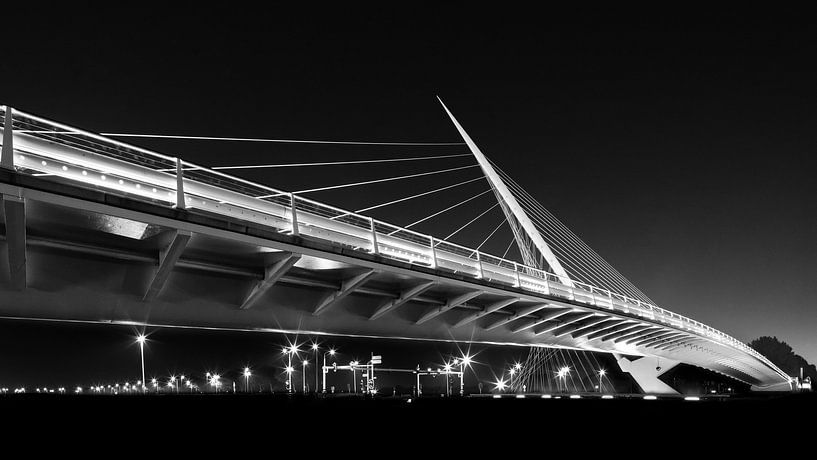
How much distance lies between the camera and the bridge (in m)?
11.1

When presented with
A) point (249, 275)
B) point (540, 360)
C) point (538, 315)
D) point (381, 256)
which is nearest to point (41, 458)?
point (249, 275)

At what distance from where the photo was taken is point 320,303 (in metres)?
18.2

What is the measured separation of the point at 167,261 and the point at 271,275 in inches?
113

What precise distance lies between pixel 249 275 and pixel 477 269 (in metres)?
8.58

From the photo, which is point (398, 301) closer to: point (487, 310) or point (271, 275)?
point (487, 310)

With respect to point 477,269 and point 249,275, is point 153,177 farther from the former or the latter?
point 477,269

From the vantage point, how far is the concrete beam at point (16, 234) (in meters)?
10.1

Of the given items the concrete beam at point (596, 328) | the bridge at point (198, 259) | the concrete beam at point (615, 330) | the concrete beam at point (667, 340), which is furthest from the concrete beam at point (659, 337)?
the bridge at point (198, 259)

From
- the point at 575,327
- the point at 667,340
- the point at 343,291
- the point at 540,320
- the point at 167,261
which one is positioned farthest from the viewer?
the point at 667,340

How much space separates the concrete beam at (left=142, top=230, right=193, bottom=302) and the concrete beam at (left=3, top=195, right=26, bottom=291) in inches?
96.9

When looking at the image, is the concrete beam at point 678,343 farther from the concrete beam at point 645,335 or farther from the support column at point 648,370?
the concrete beam at point 645,335

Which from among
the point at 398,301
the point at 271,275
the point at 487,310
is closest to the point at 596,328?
the point at 487,310

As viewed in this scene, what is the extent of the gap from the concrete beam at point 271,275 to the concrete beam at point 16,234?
17.1ft

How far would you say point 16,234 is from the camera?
10.7 meters
